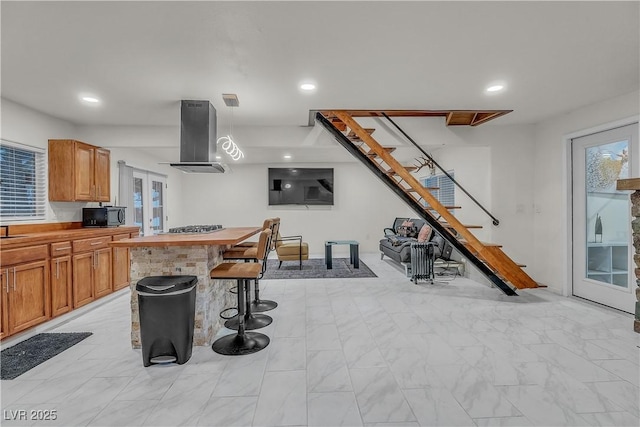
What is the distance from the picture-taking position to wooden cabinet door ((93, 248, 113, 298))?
390 cm

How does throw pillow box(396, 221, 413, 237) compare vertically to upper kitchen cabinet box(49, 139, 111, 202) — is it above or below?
below

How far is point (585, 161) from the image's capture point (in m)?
4.05

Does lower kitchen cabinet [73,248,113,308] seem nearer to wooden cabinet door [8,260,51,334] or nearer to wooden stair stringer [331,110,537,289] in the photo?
wooden cabinet door [8,260,51,334]

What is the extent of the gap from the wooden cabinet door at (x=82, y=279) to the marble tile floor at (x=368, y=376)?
233 mm

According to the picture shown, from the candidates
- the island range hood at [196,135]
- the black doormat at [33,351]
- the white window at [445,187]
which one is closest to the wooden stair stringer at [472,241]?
the island range hood at [196,135]

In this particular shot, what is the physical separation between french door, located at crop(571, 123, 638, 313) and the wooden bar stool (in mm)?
4046

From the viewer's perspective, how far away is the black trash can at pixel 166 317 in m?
2.36

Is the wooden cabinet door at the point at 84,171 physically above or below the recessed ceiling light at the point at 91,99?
below

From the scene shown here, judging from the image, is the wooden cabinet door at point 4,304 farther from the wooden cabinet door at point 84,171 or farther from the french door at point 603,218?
the french door at point 603,218

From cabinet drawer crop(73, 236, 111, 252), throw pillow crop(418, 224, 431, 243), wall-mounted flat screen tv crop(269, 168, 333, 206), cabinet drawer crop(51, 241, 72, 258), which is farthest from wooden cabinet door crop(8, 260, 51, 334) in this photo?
throw pillow crop(418, 224, 431, 243)

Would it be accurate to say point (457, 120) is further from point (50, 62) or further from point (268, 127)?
point (50, 62)

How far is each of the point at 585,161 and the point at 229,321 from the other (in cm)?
480

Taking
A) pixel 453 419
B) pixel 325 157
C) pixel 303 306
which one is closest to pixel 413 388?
pixel 453 419

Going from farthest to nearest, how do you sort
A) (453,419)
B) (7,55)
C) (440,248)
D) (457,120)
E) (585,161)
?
1. (440,248)
2. (457,120)
3. (585,161)
4. (7,55)
5. (453,419)
